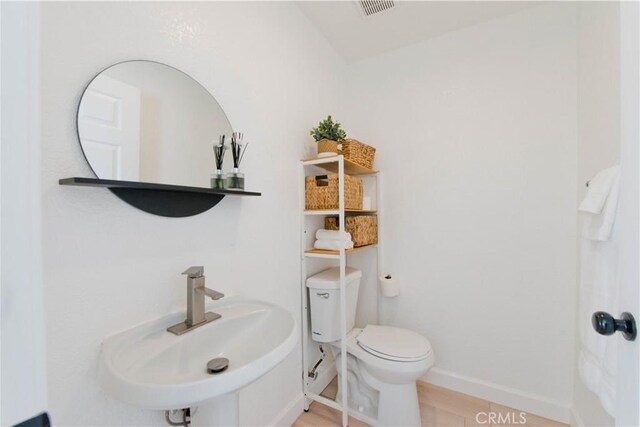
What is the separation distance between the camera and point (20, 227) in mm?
279

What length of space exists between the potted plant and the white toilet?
2.57 feet

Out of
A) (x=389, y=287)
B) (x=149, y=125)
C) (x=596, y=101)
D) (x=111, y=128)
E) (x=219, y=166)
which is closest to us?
(x=111, y=128)

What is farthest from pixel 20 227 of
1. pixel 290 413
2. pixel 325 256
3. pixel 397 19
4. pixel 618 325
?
pixel 397 19

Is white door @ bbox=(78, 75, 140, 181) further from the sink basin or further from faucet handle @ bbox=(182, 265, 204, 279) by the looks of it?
the sink basin

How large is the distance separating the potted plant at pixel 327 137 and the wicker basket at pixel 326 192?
0.15 meters

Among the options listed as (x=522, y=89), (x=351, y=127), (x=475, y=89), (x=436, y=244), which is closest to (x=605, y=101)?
(x=522, y=89)

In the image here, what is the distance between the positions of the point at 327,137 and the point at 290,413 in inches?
63.6

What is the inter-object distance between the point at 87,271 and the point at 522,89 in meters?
2.30

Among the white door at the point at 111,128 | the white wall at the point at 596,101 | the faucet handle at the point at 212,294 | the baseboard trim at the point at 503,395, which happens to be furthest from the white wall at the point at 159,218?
the white wall at the point at 596,101

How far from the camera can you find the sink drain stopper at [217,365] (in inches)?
30.8

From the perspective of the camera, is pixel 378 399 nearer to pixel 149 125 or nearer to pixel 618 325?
pixel 618 325

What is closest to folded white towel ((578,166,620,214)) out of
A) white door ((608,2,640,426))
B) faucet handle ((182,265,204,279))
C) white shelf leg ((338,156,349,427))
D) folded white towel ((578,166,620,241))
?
folded white towel ((578,166,620,241))

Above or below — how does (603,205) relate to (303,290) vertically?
above

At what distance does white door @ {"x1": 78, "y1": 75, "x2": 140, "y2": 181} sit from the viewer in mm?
721
